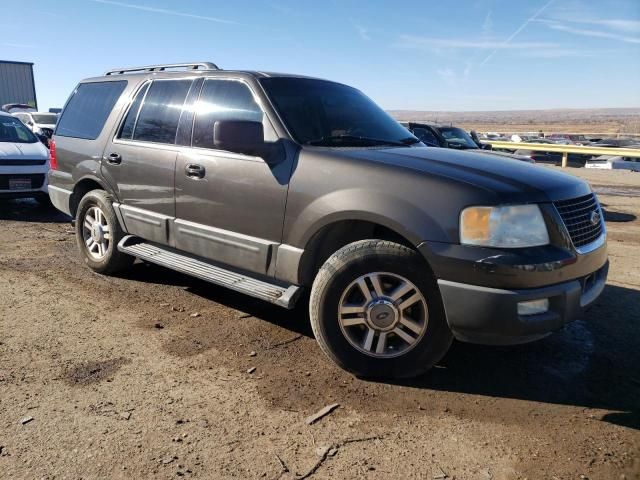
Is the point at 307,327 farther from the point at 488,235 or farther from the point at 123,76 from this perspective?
the point at 123,76

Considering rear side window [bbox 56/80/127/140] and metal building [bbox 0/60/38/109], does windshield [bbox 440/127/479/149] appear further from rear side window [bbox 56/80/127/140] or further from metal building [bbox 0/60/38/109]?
metal building [bbox 0/60/38/109]

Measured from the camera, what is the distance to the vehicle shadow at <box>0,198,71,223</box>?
28.1 feet

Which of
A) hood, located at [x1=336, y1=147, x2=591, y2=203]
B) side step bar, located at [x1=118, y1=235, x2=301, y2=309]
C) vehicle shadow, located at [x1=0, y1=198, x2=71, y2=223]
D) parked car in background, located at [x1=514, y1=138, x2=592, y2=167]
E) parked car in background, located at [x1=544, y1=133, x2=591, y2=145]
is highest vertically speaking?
hood, located at [x1=336, y1=147, x2=591, y2=203]

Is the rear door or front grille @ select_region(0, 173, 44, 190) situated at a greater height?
the rear door

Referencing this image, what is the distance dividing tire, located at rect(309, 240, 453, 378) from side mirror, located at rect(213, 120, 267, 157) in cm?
95

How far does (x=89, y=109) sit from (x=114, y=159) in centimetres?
98

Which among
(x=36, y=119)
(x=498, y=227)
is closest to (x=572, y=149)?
(x=36, y=119)

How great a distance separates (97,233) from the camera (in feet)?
17.8

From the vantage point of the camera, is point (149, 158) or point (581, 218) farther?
point (149, 158)

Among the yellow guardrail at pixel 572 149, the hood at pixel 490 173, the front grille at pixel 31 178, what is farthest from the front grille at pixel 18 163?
the yellow guardrail at pixel 572 149

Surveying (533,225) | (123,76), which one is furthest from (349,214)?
(123,76)

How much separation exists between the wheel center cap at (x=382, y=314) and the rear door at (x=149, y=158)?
2.04 meters

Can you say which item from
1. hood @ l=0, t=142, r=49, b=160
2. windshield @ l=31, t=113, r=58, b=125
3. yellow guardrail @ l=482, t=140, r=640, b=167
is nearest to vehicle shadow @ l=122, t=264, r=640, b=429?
hood @ l=0, t=142, r=49, b=160

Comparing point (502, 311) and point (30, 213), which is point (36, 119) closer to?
point (30, 213)
